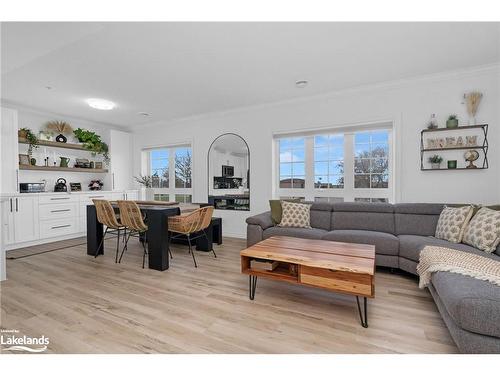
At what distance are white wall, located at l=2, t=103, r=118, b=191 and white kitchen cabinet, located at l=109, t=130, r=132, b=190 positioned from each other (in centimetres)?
14

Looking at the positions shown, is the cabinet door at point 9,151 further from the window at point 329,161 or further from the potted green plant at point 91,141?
the window at point 329,161

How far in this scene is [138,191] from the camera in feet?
19.7

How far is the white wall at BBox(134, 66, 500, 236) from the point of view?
9.96 feet

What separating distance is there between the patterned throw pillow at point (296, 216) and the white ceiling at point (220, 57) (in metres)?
1.77

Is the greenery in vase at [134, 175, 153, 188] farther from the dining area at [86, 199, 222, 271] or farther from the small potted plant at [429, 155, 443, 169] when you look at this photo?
the small potted plant at [429, 155, 443, 169]

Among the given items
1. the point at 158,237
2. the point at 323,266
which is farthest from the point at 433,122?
the point at 158,237

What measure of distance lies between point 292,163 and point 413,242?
228 cm

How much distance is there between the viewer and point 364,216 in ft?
10.8

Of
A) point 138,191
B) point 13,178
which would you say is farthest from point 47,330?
point 138,191

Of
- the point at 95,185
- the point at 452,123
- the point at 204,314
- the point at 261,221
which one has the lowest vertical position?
the point at 204,314

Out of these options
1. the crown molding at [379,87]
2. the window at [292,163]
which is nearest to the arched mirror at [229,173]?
the crown molding at [379,87]

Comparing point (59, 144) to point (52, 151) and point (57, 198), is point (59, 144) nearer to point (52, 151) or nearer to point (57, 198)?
point (52, 151)

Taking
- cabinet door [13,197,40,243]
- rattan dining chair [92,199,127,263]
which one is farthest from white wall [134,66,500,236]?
cabinet door [13,197,40,243]
